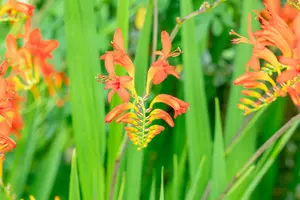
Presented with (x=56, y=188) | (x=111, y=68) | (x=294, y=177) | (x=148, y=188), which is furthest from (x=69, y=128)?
(x=111, y=68)

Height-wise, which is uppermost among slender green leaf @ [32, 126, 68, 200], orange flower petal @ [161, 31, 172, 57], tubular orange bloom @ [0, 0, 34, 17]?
tubular orange bloom @ [0, 0, 34, 17]

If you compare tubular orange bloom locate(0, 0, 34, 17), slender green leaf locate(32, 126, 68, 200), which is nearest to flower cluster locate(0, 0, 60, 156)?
tubular orange bloom locate(0, 0, 34, 17)

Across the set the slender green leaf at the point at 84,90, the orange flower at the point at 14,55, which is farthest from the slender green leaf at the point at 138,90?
the orange flower at the point at 14,55

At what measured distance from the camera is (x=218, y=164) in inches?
26.0

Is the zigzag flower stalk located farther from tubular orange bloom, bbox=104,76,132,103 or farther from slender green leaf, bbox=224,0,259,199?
slender green leaf, bbox=224,0,259,199

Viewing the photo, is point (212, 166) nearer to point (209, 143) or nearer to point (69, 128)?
point (209, 143)

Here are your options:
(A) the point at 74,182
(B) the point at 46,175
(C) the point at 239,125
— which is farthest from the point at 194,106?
(B) the point at 46,175

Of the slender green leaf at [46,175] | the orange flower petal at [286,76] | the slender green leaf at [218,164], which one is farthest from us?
the slender green leaf at [46,175]

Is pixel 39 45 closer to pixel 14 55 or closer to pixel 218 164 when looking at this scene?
pixel 14 55

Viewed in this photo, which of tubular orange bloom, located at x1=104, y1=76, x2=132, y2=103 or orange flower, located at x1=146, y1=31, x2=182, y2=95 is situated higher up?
orange flower, located at x1=146, y1=31, x2=182, y2=95

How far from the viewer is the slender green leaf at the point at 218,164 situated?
65cm

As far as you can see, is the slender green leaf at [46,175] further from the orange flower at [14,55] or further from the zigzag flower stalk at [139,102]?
the zigzag flower stalk at [139,102]

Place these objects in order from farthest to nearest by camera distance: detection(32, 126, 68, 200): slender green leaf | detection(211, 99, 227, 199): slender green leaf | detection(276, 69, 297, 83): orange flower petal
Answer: detection(32, 126, 68, 200): slender green leaf < detection(211, 99, 227, 199): slender green leaf < detection(276, 69, 297, 83): orange flower petal

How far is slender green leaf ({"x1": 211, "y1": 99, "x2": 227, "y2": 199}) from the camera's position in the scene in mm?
649
